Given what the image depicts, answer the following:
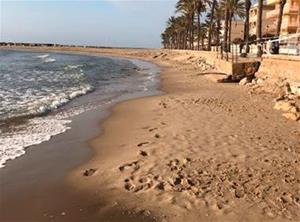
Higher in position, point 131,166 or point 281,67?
point 281,67

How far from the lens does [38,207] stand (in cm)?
694

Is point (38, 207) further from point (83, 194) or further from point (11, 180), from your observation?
point (11, 180)

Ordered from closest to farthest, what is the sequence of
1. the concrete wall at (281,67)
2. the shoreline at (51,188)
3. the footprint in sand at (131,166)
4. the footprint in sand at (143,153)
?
the shoreline at (51,188) < the footprint in sand at (131,166) < the footprint in sand at (143,153) < the concrete wall at (281,67)

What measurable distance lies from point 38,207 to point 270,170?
4023mm

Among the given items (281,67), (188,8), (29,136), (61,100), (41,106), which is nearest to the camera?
(29,136)

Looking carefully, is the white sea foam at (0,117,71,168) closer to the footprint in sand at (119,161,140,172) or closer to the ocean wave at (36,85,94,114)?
the ocean wave at (36,85,94,114)

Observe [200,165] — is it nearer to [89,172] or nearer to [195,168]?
[195,168]

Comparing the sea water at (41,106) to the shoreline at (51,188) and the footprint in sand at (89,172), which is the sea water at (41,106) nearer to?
the shoreline at (51,188)

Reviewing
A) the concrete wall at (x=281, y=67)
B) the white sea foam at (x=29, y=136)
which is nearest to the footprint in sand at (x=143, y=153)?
the white sea foam at (x=29, y=136)

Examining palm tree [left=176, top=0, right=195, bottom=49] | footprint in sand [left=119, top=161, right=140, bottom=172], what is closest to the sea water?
footprint in sand [left=119, top=161, right=140, bottom=172]

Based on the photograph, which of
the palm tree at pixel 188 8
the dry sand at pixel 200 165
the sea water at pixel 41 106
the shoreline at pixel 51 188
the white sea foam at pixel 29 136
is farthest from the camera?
the palm tree at pixel 188 8

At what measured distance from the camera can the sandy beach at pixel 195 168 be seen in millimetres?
6711

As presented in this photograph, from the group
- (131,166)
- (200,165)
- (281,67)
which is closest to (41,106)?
(131,166)

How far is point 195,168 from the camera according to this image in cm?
826
